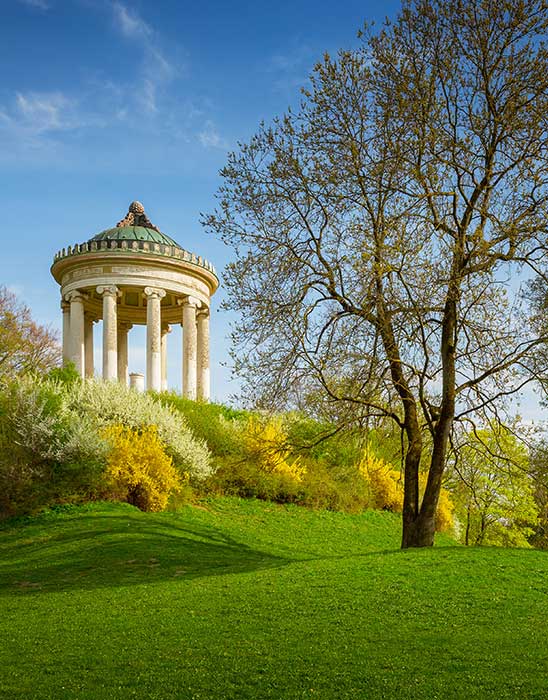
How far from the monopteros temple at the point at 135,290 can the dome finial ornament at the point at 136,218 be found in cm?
13

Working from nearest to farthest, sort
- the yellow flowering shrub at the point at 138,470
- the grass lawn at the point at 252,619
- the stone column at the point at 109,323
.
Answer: the grass lawn at the point at 252,619
the yellow flowering shrub at the point at 138,470
the stone column at the point at 109,323

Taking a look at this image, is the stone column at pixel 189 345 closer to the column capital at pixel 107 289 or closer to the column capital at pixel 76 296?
the column capital at pixel 107 289

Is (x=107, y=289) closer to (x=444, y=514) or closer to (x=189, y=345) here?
(x=189, y=345)

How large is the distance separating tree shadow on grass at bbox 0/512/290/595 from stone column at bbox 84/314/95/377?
20677 mm

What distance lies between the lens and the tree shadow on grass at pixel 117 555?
40.4 feet

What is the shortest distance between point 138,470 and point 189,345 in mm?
17020

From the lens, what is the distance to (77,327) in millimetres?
34219

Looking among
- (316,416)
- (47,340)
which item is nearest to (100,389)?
(316,416)

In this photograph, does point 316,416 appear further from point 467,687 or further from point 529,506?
point 529,506

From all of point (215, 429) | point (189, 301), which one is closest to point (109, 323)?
point (189, 301)

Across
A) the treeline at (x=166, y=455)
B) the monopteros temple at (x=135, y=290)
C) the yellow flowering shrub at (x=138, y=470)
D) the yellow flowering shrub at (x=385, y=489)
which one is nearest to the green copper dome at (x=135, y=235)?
the monopteros temple at (x=135, y=290)

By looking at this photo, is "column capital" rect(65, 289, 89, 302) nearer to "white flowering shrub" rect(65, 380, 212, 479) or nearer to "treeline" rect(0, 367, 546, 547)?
"treeline" rect(0, 367, 546, 547)

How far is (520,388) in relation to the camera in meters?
14.4

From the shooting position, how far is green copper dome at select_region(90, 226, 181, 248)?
115 feet
